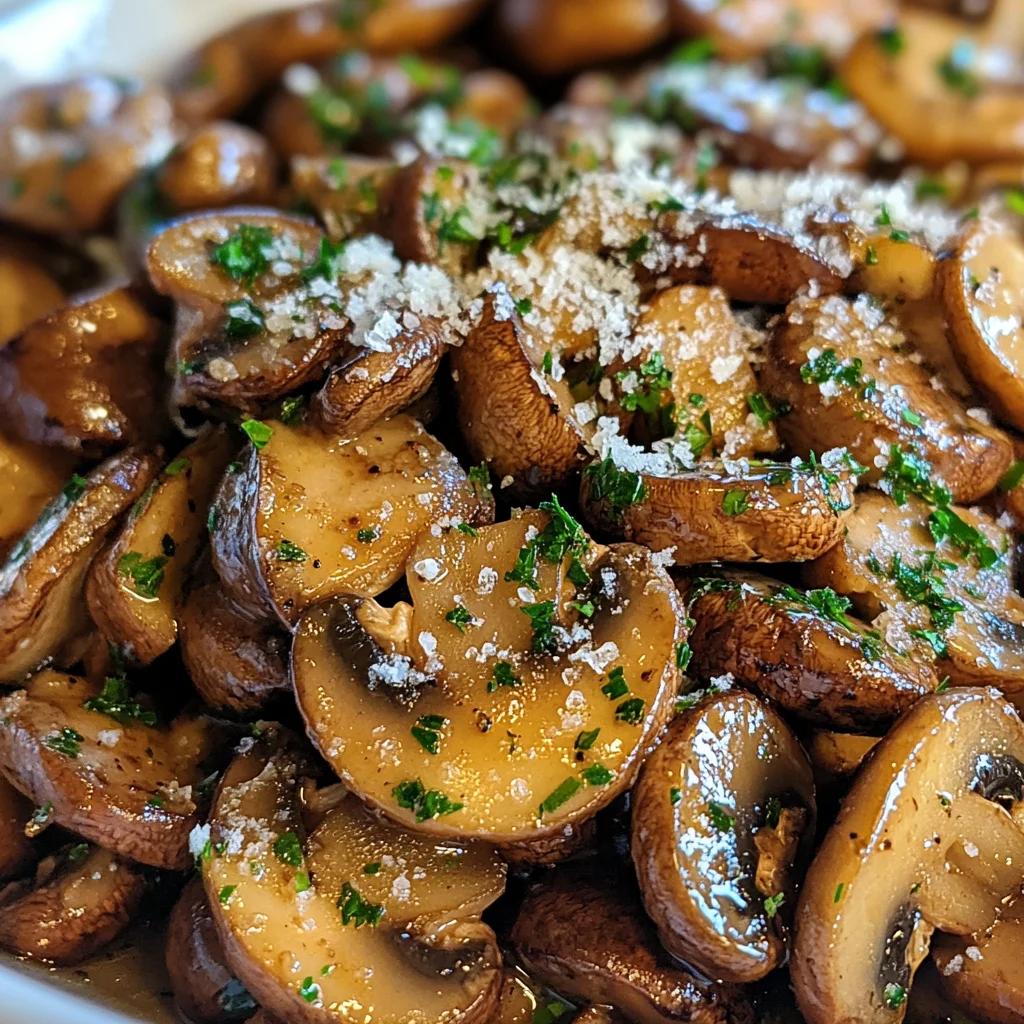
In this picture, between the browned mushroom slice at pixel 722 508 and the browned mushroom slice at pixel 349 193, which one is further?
the browned mushroom slice at pixel 349 193

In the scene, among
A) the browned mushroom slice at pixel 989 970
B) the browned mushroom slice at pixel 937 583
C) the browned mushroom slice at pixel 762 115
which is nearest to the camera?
the browned mushroom slice at pixel 989 970

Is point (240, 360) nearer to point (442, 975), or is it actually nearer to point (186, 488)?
point (186, 488)

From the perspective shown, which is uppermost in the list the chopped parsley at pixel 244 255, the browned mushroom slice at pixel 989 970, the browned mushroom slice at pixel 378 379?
the chopped parsley at pixel 244 255

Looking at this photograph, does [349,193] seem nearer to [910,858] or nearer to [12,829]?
[12,829]

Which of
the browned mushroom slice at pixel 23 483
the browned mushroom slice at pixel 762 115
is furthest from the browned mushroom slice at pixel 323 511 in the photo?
the browned mushroom slice at pixel 762 115

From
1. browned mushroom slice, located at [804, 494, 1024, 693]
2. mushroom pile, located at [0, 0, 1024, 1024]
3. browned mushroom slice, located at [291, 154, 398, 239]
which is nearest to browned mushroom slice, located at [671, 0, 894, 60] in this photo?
mushroom pile, located at [0, 0, 1024, 1024]

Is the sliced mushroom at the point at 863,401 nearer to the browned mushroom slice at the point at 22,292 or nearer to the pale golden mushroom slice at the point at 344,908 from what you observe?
the pale golden mushroom slice at the point at 344,908

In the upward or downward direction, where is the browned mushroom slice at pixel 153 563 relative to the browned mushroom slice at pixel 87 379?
downward
